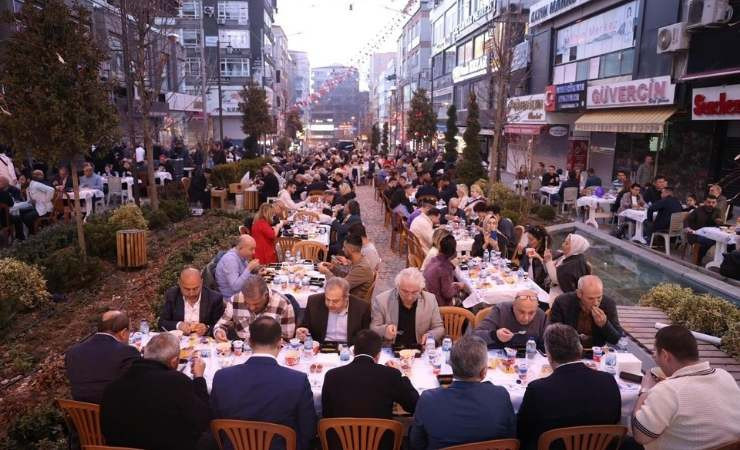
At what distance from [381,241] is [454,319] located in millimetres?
8397

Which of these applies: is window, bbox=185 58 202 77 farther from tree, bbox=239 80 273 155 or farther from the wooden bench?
the wooden bench

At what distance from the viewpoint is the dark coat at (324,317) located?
18.1 ft

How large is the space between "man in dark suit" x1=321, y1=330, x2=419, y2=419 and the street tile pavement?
572 cm

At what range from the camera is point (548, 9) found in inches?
1052

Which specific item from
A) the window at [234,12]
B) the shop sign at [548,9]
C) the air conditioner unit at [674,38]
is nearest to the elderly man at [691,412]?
the air conditioner unit at [674,38]

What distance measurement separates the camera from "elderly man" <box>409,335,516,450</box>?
350cm

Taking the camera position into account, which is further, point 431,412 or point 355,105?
point 355,105

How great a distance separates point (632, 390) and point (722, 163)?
14.9 metres

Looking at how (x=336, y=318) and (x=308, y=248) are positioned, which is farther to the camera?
(x=308, y=248)

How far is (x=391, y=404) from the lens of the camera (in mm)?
3869

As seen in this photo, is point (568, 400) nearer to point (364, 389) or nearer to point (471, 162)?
point (364, 389)

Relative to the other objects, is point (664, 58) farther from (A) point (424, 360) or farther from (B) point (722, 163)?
(A) point (424, 360)

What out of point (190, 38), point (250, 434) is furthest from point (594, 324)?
point (190, 38)

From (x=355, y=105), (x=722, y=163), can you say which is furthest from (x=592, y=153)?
A: (x=355, y=105)
